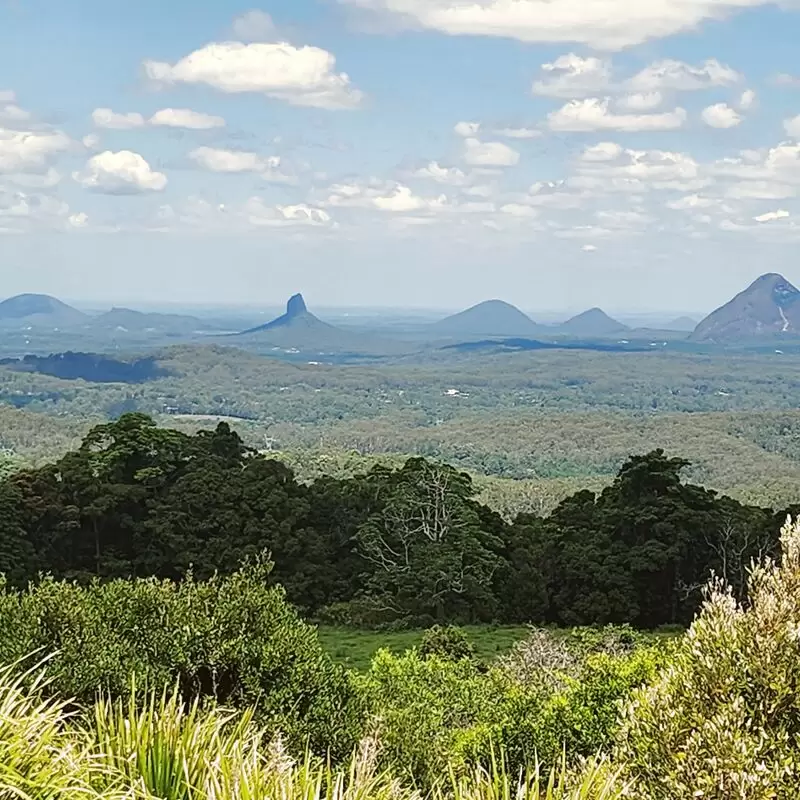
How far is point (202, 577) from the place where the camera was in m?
43.3

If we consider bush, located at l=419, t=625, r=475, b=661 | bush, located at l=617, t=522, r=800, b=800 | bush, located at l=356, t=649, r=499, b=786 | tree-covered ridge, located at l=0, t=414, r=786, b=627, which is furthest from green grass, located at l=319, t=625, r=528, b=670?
bush, located at l=617, t=522, r=800, b=800

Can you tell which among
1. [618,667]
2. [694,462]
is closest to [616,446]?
[694,462]

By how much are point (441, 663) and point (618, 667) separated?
10.4 m

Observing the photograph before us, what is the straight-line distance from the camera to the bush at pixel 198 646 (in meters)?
14.3

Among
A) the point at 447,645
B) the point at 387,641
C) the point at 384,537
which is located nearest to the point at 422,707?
the point at 447,645

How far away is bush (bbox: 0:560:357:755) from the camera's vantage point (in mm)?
14336

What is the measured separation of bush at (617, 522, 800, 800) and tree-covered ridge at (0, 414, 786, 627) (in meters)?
33.7

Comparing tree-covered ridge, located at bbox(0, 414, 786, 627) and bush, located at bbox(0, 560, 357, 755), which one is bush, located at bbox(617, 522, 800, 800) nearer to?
bush, located at bbox(0, 560, 357, 755)

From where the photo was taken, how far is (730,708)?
27.3ft

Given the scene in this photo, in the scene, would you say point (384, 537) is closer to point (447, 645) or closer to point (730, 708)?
point (447, 645)

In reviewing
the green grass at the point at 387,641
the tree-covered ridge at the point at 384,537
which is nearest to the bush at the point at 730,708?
the green grass at the point at 387,641

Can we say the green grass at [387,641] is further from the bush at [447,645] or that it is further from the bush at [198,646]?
the bush at [198,646]

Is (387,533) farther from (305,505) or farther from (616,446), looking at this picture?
(616,446)

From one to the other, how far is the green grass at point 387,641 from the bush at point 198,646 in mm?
18384
